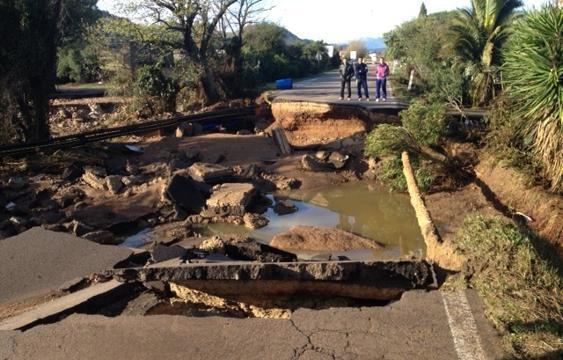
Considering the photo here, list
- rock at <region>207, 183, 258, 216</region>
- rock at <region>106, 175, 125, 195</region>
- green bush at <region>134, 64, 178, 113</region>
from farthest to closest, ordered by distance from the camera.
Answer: green bush at <region>134, 64, 178, 113</region>
rock at <region>106, 175, 125, 195</region>
rock at <region>207, 183, 258, 216</region>

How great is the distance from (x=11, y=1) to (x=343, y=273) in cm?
1490

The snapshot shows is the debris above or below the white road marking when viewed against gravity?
below

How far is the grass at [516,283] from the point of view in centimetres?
418

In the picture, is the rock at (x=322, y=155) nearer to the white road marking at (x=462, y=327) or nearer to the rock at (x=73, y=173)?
the rock at (x=73, y=173)

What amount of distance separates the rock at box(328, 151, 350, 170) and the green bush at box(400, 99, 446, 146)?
2736 mm

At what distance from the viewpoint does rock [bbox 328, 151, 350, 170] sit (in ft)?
56.9

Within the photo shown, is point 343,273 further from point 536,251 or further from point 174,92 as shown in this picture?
point 174,92

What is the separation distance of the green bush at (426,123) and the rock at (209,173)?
5431 mm

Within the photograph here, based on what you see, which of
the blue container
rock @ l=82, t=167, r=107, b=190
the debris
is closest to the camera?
rock @ l=82, t=167, r=107, b=190

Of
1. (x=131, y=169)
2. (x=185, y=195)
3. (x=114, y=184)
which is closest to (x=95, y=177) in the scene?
(x=114, y=184)

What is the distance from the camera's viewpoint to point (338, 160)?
17484mm

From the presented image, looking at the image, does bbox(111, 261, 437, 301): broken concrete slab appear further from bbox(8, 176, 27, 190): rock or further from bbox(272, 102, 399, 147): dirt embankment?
bbox(272, 102, 399, 147): dirt embankment

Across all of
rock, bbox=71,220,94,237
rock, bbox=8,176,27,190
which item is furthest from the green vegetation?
rock, bbox=71,220,94,237

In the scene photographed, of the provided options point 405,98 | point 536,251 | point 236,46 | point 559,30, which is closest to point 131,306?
point 536,251
